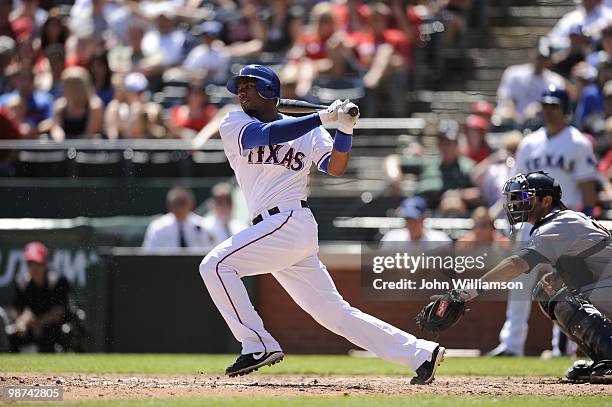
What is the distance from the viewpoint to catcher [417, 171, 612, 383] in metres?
7.34

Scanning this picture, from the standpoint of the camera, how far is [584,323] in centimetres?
747

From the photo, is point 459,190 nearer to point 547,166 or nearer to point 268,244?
point 547,166

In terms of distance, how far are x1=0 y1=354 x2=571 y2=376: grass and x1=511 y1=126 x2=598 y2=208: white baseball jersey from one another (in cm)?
160

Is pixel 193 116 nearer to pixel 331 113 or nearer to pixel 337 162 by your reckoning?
pixel 337 162

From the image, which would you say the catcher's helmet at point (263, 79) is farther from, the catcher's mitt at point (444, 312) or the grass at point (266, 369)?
the grass at point (266, 369)

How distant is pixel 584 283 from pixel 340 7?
825cm

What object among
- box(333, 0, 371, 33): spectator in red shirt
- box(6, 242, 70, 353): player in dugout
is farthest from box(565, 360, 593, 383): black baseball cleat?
box(333, 0, 371, 33): spectator in red shirt

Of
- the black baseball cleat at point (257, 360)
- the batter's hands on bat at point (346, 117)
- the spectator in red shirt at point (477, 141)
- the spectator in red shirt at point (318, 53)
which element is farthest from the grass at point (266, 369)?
the spectator in red shirt at point (318, 53)

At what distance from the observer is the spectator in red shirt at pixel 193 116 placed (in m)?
13.6

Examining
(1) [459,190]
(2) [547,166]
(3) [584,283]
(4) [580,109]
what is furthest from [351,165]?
(3) [584,283]

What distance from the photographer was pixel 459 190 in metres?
12.4

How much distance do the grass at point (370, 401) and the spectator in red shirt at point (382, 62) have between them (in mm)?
7694

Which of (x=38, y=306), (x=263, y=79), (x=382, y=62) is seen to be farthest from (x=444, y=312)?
(x=382, y=62)

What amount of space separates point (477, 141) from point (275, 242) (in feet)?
19.9
